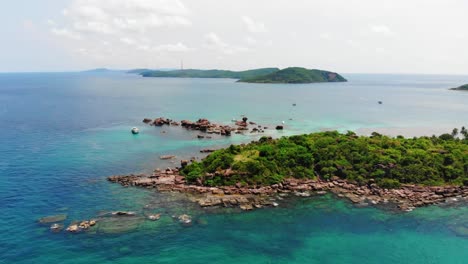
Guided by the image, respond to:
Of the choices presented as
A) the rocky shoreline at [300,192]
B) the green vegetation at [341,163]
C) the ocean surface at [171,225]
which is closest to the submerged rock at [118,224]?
the ocean surface at [171,225]

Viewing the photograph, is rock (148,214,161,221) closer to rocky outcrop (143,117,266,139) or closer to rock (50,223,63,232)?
rock (50,223,63,232)

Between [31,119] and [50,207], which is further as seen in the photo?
[31,119]

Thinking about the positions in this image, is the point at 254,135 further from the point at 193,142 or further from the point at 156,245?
the point at 156,245

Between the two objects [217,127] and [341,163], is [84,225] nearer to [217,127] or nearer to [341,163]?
[341,163]

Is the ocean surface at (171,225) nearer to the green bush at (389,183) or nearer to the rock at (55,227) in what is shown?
the rock at (55,227)

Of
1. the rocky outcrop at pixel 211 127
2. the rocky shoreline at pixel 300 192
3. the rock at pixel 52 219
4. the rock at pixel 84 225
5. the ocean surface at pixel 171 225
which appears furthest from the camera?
the rocky outcrop at pixel 211 127

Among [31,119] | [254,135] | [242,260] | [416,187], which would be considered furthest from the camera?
[31,119]

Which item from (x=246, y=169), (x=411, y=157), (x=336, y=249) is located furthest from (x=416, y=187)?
(x=246, y=169)
